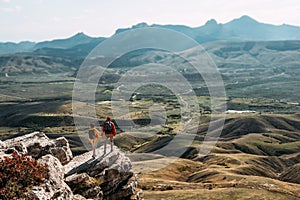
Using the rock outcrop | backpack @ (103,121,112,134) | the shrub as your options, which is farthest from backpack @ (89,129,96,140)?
the shrub

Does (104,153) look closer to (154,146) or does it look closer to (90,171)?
(90,171)

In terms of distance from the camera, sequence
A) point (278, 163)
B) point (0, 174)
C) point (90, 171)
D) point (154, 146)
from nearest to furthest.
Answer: point (0, 174)
point (90, 171)
point (278, 163)
point (154, 146)

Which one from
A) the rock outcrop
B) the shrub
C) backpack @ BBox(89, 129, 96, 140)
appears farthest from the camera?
backpack @ BBox(89, 129, 96, 140)

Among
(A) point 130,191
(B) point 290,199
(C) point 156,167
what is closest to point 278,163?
(C) point 156,167

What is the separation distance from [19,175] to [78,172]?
10240 millimetres

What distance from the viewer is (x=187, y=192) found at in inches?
2741

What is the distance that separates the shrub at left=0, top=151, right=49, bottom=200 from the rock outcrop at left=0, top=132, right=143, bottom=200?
80 centimetres

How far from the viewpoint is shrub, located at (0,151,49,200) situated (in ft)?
98.6

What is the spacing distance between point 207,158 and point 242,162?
21.8 meters

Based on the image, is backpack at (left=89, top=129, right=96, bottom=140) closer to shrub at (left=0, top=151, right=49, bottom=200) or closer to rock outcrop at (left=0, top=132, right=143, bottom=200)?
rock outcrop at (left=0, top=132, right=143, bottom=200)

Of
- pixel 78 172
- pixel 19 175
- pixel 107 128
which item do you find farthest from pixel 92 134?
pixel 19 175

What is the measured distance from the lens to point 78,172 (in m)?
41.5

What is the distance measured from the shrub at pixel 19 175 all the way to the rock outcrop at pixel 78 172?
2.61 feet

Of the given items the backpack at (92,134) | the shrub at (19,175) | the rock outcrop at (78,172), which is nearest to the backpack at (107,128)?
the backpack at (92,134)
